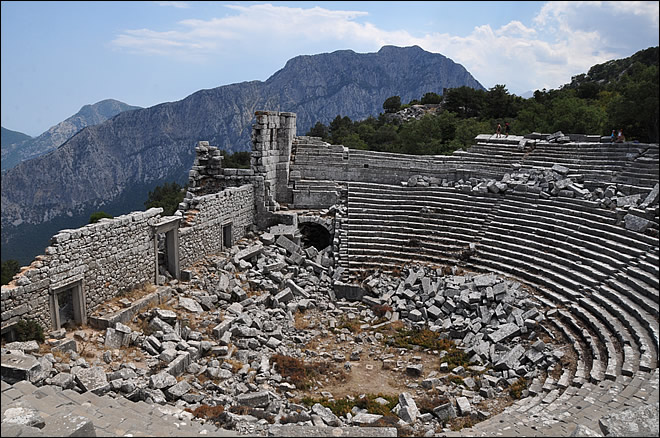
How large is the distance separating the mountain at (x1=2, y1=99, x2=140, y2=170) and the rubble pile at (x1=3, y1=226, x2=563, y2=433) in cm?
1649

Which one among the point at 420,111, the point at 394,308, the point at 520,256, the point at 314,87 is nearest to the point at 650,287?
the point at 520,256

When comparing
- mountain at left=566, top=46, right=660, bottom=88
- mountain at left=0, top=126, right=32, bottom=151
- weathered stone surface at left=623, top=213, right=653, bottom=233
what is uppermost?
mountain at left=566, top=46, right=660, bottom=88

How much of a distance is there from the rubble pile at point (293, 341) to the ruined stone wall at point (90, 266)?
813 millimetres

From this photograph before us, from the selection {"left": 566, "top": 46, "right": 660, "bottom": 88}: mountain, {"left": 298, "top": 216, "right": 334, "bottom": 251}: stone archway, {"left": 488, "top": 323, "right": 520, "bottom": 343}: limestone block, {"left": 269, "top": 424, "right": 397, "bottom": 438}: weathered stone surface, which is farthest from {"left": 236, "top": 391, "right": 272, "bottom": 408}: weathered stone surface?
{"left": 566, "top": 46, "right": 660, "bottom": 88}: mountain

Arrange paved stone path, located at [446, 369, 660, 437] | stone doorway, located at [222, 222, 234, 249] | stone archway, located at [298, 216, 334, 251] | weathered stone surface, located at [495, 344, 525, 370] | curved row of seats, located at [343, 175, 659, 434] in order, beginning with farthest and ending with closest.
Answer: stone archway, located at [298, 216, 334, 251], stone doorway, located at [222, 222, 234, 249], weathered stone surface, located at [495, 344, 525, 370], curved row of seats, located at [343, 175, 659, 434], paved stone path, located at [446, 369, 660, 437]

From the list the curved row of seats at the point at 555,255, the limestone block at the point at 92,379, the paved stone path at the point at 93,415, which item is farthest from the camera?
the curved row of seats at the point at 555,255

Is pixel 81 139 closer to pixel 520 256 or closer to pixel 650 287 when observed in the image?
pixel 520 256

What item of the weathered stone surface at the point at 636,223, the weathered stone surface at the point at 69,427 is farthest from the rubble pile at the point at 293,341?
the weathered stone surface at the point at 636,223

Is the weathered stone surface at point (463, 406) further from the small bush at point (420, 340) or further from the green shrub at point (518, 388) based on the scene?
the small bush at point (420, 340)

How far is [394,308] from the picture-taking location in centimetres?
1351

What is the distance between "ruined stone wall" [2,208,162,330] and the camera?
8977 millimetres

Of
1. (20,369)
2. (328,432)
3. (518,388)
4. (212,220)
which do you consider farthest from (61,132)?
(328,432)

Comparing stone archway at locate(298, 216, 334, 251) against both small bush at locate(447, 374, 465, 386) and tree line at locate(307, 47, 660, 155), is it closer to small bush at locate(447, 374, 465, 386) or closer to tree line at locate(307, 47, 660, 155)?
small bush at locate(447, 374, 465, 386)

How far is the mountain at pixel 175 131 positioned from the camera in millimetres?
32125
